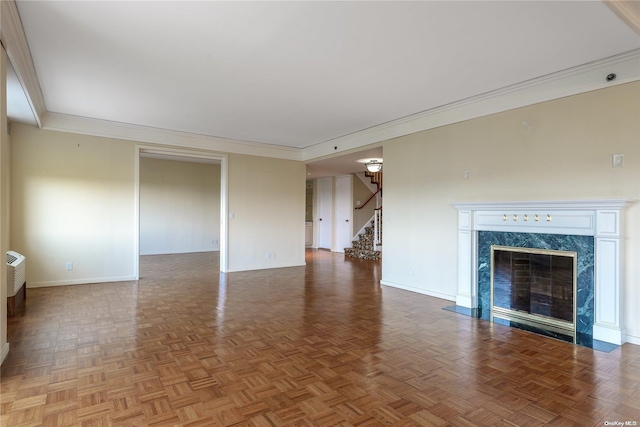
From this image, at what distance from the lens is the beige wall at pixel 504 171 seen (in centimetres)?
311

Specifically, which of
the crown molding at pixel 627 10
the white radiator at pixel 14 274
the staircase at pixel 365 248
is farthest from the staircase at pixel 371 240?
the crown molding at pixel 627 10

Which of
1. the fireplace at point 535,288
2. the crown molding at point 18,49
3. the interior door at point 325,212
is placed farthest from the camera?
the interior door at point 325,212

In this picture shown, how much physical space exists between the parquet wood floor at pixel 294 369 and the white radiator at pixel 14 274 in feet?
0.99

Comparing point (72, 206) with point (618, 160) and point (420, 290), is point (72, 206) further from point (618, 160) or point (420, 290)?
point (618, 160)

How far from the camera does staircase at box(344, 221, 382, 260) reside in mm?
8938

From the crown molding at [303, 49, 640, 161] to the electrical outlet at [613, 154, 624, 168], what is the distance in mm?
683

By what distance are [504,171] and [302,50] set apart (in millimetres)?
2751

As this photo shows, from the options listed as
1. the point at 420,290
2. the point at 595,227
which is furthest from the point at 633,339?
the point at 420,290

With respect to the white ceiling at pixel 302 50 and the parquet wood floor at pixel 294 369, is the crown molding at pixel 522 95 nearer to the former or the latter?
the white ceiling at pixel 302 50

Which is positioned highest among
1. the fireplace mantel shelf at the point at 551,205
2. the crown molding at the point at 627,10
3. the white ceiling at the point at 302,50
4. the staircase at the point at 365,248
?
the white ceiling at the point at 302,50

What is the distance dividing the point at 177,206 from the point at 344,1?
27.8ft

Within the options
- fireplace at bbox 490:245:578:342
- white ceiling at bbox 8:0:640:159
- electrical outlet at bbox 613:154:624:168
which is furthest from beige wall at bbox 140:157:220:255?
electrical outlet at bbox 613:154:624:168

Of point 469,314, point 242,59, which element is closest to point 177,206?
point 242,59

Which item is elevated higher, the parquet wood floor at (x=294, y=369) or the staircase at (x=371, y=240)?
the staircase at (x=371, y=240)
